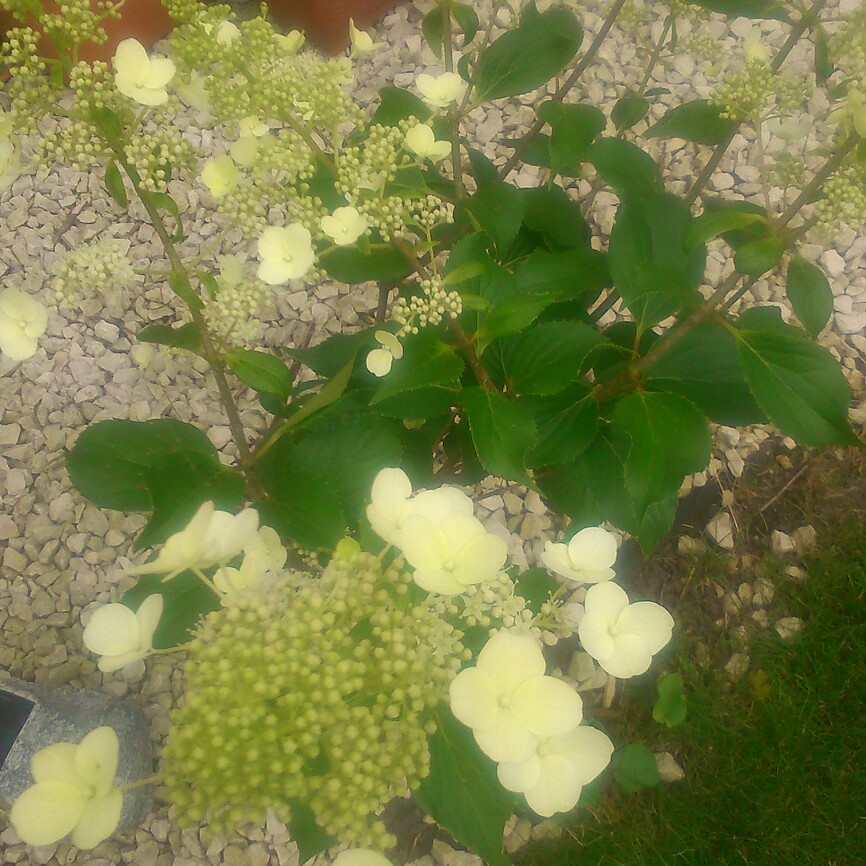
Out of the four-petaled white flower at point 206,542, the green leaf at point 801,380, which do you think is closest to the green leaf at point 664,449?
the green leaf at point 801,380

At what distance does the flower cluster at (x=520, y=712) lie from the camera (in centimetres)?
62

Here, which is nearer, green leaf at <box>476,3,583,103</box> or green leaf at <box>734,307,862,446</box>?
green leaf at <box>734,307,862,446</box>

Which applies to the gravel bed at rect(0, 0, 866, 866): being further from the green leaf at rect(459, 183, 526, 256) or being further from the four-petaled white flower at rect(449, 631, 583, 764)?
the four-petaled white flower at rect(449, 631, 583, 764)

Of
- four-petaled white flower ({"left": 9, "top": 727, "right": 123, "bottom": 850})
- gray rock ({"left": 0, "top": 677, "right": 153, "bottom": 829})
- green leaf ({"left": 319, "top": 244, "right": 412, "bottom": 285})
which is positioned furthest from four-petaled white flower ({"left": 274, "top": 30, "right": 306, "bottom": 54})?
gray rock ({"left": 0, "top": 677, "right": 153, "bottom": 829})

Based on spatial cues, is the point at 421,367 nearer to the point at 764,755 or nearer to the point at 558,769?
the point at 558,769

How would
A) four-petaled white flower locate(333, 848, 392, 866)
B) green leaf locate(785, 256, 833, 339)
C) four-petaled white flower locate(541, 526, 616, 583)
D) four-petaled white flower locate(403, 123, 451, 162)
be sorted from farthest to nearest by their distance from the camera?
1. green leaf locate(785, 256, 833, 339)
2. four-petaled white flower locate(403, 123, 451, 162)
3. four-petaled white flower locate(541, 526, 616, 583)
4. four-petaled white flower locate(333, 848, 392, 866)

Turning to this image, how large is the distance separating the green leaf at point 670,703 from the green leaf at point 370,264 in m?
1.08

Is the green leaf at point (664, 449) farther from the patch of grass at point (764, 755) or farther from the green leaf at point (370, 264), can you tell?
the patch of grass at point (764, 755)

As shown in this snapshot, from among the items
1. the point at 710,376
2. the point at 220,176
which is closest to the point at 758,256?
the point at 710,376

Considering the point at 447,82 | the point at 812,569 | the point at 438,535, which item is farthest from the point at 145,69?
the point at 812,569

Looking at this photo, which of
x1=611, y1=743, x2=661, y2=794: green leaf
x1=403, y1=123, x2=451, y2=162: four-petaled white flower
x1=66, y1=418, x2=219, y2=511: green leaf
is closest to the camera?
x1=403, y1=123, x2=451, y2=162: four-petaled white flower

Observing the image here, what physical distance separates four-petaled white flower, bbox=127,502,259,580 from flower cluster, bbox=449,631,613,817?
27 cm

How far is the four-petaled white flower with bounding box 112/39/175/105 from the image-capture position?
83 cm

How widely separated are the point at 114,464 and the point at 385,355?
1.76ft
